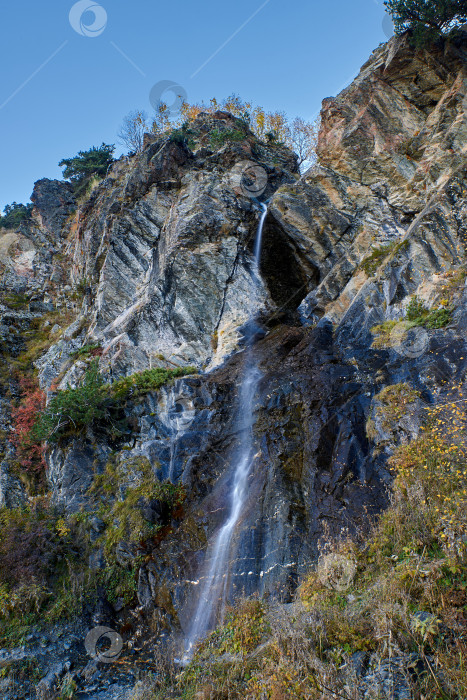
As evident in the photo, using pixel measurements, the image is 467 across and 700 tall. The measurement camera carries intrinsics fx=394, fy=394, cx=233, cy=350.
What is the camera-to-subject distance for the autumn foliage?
16391 millimetres

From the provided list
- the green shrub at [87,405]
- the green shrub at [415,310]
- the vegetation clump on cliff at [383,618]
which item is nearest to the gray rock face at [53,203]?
the green shrub at [87,405]

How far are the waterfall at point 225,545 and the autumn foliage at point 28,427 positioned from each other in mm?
8580

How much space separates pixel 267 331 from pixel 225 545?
10.1 metres

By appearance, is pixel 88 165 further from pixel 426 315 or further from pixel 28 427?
pixel 426 315

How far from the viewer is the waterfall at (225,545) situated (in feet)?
27.2

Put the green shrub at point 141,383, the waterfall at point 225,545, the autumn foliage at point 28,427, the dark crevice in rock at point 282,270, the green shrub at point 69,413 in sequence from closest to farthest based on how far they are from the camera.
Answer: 1. the waterfall at point 225,545
2. the green shrub at point 69,413
3. the green shrub at point 141,383
4. the autumn foliage at point 28,427
5. the dark crevice in rock at point 282,270

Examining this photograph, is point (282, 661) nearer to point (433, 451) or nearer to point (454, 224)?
point (433, 451)

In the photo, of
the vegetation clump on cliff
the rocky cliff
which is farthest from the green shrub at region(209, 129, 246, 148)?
the vegetation clump on cliff

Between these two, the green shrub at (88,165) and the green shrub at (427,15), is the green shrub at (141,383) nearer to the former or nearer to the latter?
the green shrub at (427,15)

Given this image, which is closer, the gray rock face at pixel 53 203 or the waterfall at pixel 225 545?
the waterfall at pixel 225 545

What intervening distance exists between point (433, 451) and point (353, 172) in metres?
14.6

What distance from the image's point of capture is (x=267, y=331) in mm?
17672

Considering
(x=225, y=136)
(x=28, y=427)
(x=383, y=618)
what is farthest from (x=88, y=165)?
(x=383, y=618)

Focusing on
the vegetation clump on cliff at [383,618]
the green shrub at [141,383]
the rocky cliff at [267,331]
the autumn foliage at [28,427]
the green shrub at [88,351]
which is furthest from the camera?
the green shrub at [88,351]
